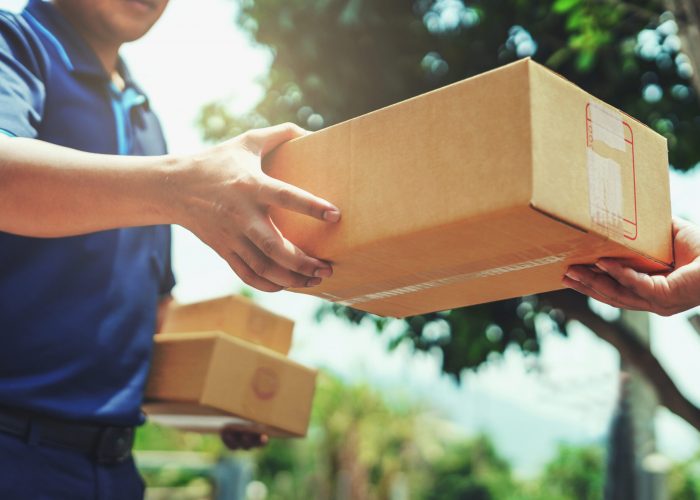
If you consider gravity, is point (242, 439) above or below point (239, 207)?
below

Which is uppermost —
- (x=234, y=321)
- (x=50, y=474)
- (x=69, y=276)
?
(x=69, y=276)

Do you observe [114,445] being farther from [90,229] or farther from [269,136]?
[269,136]

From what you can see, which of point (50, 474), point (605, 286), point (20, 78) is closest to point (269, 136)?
point (20, 78)

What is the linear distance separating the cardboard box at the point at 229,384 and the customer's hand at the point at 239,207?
0.82 metres

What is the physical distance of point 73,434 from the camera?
1518 mm

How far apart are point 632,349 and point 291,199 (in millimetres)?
3080

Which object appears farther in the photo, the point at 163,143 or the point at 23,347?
the point at 163,143

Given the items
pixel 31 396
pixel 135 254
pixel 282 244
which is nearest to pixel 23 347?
pixel 31 396

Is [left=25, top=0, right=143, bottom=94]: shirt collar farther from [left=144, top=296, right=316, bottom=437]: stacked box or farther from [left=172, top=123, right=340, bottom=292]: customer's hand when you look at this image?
[left=144, top=296, right=316, bottom=437]: stacked box

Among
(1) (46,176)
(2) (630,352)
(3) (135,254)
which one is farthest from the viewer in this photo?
(2) (630,352)

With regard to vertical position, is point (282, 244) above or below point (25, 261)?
above

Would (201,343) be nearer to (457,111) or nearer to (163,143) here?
→ (163,143)

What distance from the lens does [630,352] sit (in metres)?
3.81

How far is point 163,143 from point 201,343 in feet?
1.85
